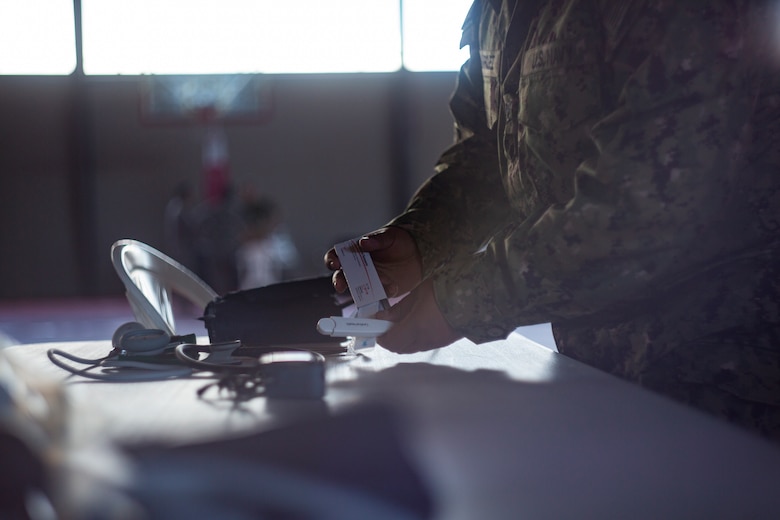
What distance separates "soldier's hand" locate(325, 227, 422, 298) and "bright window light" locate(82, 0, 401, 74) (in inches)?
292

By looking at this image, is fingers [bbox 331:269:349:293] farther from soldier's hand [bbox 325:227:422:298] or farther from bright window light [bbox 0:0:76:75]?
bright window light [bbox 0:0:76:75]

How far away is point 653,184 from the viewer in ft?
2.14

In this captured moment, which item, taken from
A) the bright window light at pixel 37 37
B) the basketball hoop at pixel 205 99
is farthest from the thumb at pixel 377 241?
the bright window light at pixel 37 37

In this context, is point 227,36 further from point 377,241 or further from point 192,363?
point 192,363

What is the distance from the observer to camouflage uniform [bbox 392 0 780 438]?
65cm

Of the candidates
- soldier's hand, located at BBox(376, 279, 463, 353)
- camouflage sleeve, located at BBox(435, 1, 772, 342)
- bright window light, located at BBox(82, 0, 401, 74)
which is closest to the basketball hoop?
bright window light, located at BBox(82, 0, 401, 74)

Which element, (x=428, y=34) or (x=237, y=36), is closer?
(x=237, y=36)

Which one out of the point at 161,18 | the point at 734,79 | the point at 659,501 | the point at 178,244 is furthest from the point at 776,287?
the point at 161,18

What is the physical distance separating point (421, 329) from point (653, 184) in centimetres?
28

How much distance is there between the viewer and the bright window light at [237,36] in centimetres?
782

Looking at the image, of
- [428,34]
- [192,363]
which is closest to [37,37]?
[428,34]

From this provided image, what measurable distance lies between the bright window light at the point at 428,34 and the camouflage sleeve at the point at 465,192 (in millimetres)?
7205

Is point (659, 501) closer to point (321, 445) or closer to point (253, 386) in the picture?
point (321, 445)

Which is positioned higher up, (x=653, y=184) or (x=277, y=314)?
(x=653, y=184)
